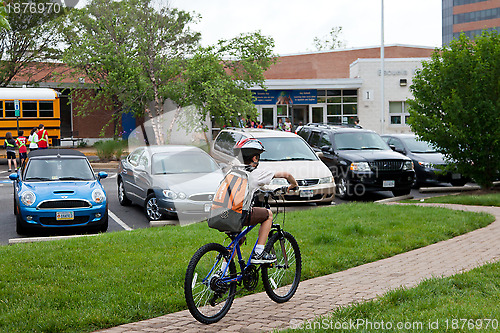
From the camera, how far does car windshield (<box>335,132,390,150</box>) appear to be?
55.2 ft

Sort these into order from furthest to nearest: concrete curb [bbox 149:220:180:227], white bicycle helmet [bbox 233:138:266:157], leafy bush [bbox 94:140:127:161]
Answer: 1. leafy bush [bbox 94:140:127:161]
2. concrete curb [bbox 149:220:180:227]
3. white bicycle helmet [bbox 233:138:266:157]

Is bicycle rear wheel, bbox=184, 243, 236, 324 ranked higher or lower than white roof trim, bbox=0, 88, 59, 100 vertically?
lower

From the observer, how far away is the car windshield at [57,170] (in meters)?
11.9

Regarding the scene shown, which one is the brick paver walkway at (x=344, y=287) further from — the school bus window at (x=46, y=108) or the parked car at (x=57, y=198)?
the school bus window at (x=46, y=108)

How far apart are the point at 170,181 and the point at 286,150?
13.1 ft

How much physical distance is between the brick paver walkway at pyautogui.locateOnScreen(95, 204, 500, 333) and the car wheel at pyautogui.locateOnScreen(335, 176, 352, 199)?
6.02 metres

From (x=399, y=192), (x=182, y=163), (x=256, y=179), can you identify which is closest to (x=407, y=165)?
(x=399, y=192)

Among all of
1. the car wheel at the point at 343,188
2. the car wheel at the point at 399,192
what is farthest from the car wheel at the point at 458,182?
the car wheel at the point at 343,188

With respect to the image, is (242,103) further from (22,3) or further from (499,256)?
(499,256)

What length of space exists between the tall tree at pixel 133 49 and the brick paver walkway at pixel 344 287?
1785cm

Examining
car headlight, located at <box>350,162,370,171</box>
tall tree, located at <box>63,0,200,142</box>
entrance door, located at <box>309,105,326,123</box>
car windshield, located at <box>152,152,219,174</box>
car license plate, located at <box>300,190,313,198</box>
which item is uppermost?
tall tree, located at <box>63,0,200,142</box>

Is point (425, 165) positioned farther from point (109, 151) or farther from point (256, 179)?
point (109, 151)

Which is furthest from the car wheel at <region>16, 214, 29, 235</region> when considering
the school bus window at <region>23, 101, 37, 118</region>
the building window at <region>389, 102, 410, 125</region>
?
the building window at <region>389, 102, 410, 125</region>

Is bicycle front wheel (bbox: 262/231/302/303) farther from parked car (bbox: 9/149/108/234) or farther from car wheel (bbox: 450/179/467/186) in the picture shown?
car wheel (bbox: 450/179/467/186)
